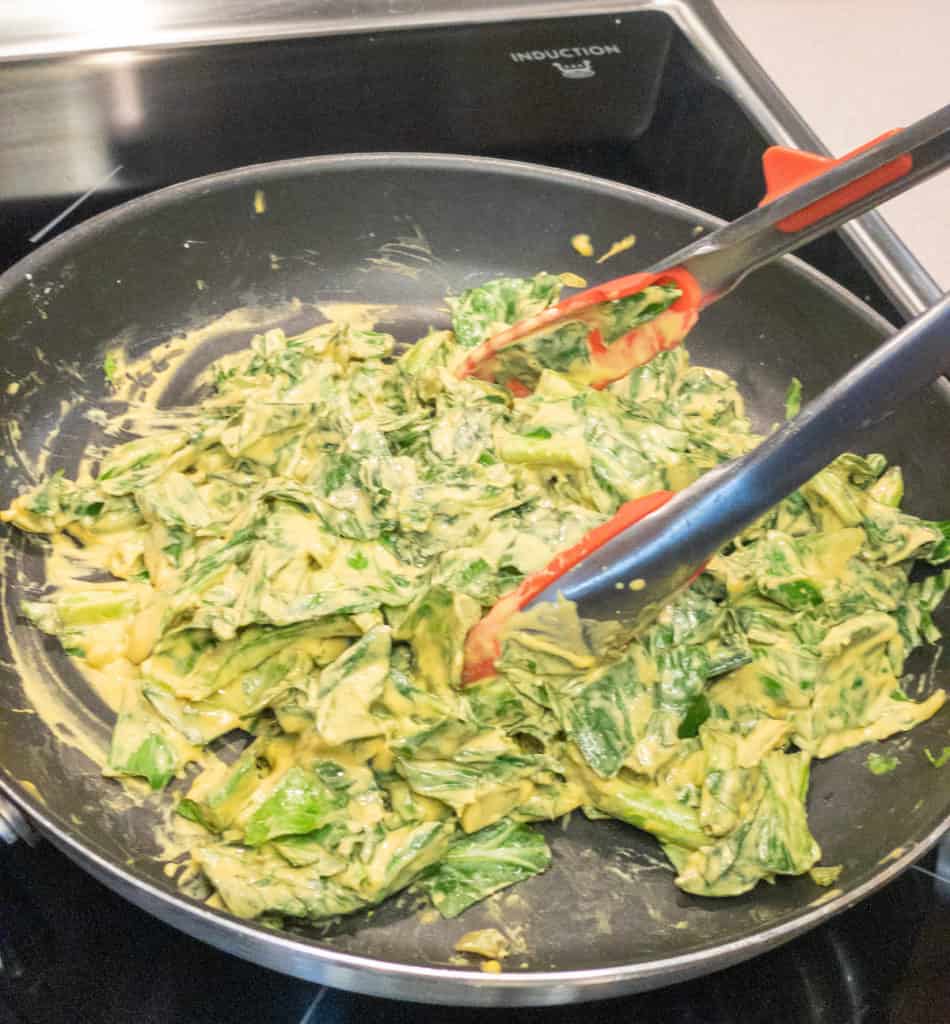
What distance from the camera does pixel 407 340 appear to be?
1790 millimetres

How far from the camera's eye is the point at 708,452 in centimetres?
147

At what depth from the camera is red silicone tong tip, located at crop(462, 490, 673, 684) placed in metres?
1.17

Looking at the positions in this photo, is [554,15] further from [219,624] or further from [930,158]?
[219,624]

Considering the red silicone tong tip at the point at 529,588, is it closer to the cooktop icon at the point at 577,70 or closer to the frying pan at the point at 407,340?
the frying pan at the point at 407,340

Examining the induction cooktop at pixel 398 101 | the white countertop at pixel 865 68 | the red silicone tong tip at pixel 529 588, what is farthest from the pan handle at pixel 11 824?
the white countertop at pixel 865 68

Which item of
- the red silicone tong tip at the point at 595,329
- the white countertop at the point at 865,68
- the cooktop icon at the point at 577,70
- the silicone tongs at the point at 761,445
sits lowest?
the silicone tongs at the point at 761,445

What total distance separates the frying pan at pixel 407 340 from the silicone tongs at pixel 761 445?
246mm

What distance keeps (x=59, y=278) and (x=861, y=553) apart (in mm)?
1198

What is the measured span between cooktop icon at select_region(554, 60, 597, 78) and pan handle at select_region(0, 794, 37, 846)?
1638 mm

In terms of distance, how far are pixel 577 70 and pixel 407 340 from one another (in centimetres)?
71

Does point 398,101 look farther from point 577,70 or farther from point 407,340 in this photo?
point 407,340

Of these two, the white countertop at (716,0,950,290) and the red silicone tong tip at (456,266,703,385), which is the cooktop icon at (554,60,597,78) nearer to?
the white countertop at (716,0,950,290)

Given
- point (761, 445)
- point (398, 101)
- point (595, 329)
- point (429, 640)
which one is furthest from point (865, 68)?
point (429, 640)

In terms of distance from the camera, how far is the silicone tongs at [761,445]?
3.46 ft
